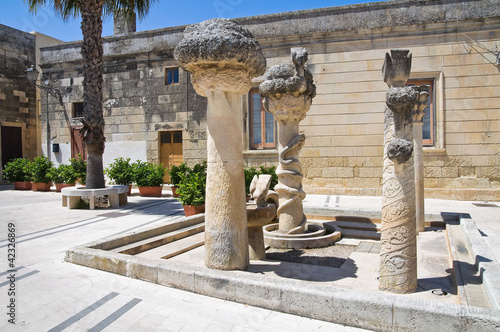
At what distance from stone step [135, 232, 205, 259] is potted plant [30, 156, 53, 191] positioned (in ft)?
32.2

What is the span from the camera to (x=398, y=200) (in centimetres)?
319

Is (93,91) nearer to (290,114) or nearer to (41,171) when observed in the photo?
(41,171)

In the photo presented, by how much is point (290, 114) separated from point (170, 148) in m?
8.83

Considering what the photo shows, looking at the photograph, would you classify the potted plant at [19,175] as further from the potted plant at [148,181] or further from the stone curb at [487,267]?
the stone curb at [487,267]

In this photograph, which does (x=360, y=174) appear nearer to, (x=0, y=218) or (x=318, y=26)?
(x=318, y=26)

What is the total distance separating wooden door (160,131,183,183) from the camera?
531 inches

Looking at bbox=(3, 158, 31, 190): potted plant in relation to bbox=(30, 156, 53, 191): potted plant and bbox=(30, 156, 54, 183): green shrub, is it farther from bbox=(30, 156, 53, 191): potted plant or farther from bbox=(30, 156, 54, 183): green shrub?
bbox=(30, 156, 54, 183): green shrub

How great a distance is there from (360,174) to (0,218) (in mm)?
9228

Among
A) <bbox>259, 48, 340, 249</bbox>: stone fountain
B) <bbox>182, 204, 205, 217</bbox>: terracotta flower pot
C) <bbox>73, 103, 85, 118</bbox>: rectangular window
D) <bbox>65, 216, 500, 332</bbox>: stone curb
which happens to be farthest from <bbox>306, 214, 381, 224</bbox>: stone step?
<bbox>73, 103, 85, 118</bbox>: rectangular window

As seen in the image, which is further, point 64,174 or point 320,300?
point 64,174

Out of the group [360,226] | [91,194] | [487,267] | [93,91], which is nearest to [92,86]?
[93,91]

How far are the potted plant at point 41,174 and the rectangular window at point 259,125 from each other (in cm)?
749

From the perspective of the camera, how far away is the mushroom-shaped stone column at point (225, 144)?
3.62m

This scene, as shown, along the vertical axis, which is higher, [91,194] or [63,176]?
[63,176]
